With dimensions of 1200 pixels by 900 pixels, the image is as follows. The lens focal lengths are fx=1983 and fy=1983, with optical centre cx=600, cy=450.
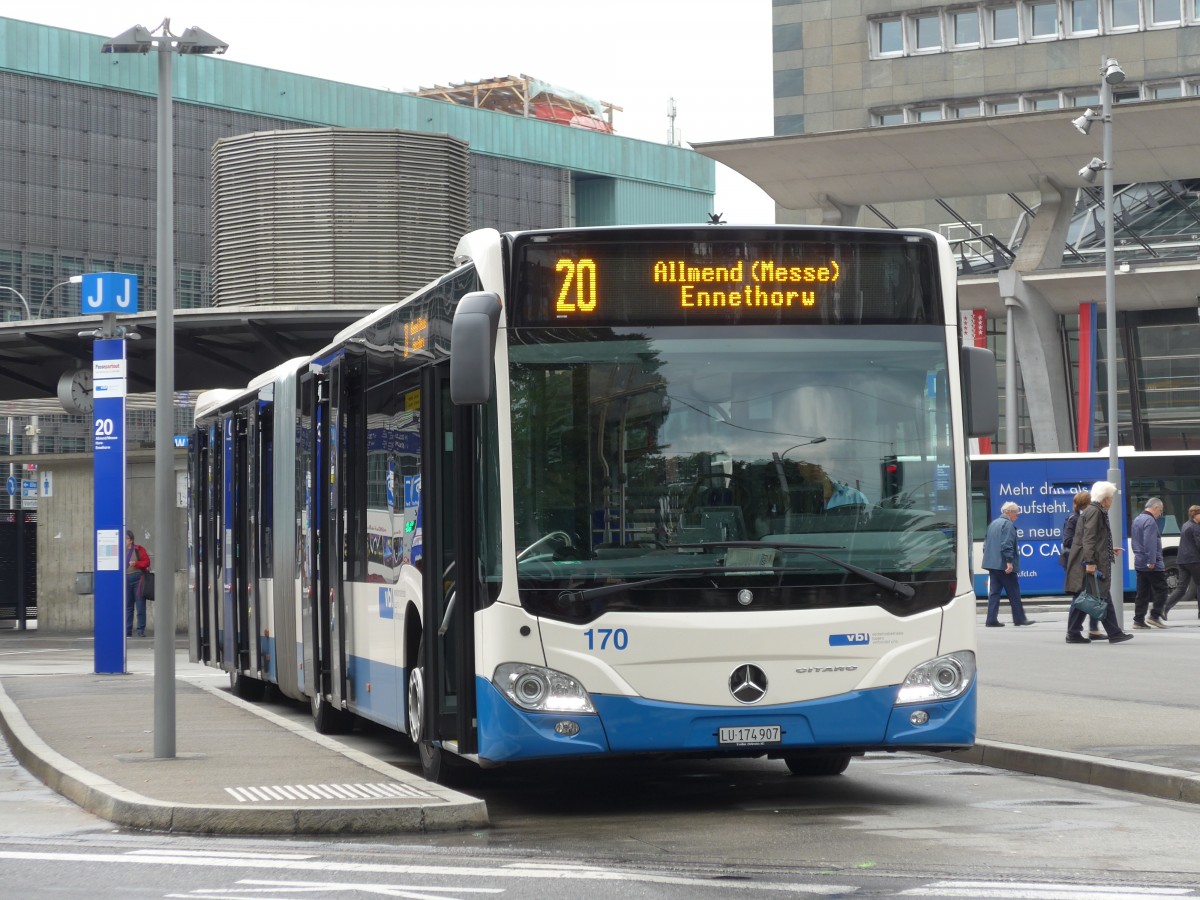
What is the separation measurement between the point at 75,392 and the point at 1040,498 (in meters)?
16.6

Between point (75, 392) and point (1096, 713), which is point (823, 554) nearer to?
point (1096, 713)

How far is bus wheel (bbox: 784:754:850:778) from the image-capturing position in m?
11.4

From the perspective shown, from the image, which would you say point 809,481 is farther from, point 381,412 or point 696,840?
point 381,412

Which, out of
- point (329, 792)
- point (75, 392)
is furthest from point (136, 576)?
point (329, 792)

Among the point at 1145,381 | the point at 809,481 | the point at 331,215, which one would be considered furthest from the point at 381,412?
the point at 1145,381

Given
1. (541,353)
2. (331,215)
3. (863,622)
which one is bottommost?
(863,622)

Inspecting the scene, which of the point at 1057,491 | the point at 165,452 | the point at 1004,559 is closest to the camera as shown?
the point at 165,452

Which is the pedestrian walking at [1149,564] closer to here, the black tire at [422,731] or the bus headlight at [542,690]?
the black tire at [422,731]

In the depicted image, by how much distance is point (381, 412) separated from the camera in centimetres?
1159

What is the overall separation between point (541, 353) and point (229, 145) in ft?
81.1

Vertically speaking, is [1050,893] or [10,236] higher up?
[10,236]

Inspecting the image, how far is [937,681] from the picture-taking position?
961 cm

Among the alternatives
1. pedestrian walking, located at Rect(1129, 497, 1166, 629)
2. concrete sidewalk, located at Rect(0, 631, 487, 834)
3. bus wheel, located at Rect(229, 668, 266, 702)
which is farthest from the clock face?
pedestrian walking, located at Rect(1129, 497, 1166, 629)

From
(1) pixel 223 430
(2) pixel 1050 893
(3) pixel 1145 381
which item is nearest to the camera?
(2) pixel 1050 893
